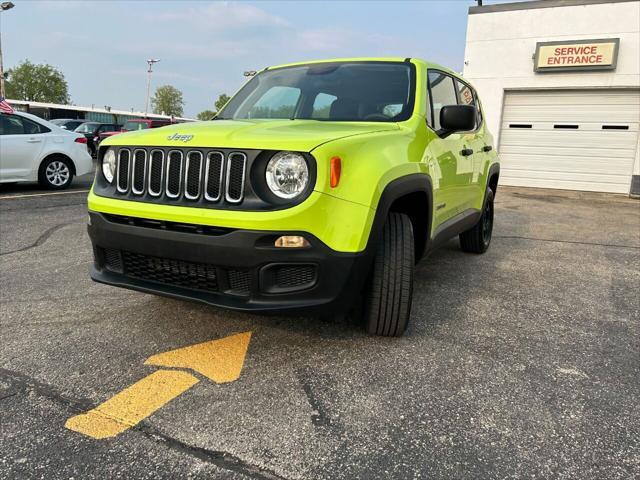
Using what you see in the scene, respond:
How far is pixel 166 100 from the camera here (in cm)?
8644

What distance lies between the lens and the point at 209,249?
2344 mm

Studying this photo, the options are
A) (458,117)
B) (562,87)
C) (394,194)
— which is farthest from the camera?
(562,87)

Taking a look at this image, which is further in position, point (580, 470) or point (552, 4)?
point (552, 4)

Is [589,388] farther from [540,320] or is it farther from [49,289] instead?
[49,289]

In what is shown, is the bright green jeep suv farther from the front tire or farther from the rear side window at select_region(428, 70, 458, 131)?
the front tire

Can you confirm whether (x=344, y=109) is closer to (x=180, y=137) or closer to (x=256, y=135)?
(x=256, y=135)

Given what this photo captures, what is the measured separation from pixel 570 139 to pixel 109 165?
13.0m

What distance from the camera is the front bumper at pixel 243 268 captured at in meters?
2.31

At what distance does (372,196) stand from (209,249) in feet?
2.70

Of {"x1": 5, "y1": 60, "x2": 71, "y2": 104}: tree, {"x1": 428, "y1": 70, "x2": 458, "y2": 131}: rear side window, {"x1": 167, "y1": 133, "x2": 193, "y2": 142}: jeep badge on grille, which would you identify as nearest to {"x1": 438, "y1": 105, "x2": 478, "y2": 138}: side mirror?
{"x1": 428, "y1": 70, "x2": 458, "y2": 131}: rear side window

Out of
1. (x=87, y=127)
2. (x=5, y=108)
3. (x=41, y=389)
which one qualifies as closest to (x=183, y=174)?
(x=41, y=389)

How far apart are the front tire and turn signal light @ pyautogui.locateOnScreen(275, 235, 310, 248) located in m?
8.03

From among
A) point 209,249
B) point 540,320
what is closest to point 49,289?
point 209,249

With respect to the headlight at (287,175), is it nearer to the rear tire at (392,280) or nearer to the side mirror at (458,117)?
the rear tire at (392,280)
